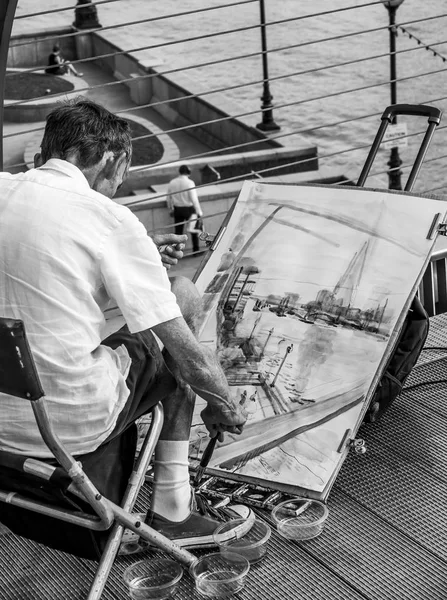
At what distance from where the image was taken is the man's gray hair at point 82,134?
7.48 feet

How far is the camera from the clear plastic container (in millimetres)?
2703

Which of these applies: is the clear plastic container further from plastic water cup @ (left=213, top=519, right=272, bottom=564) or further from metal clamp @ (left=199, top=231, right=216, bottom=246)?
metal clamp @ (left=199, top=231, right=216, bottom=246)

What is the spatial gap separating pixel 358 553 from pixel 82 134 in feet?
4.21

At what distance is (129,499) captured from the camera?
7.57 ft

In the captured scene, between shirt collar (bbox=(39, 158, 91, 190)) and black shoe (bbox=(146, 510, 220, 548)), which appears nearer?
shirt collar (bbox=(39, 158, 91, 190))

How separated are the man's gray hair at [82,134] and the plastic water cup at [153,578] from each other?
3.42 ft

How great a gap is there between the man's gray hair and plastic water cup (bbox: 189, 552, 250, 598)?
1.03 meters

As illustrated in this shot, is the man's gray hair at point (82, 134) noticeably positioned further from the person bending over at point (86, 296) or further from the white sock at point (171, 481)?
the white sock at point (171, 481)

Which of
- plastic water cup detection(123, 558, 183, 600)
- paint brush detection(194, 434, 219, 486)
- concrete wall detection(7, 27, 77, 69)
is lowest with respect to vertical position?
concrete wall detection(7, 27, 77, 69)

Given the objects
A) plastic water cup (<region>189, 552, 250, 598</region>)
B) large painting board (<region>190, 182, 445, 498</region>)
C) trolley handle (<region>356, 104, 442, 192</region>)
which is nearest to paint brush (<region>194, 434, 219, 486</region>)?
large painting board (<region>190, 182, 445, 498</region>)

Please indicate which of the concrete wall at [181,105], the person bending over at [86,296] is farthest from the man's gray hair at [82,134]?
the concrete wall at [181,105]

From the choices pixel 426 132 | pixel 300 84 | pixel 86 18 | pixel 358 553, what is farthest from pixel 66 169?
pixel 300 84

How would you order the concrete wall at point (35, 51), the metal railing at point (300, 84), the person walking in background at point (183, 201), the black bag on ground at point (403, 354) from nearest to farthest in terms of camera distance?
the black bag on ground at point (403, 354)
the person walking in background at point (183, 201)
the metal railing at point (300, 84)
the concrete wall at point (35, 51)

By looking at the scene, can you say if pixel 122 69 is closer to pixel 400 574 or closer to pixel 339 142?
pixel 339 142
